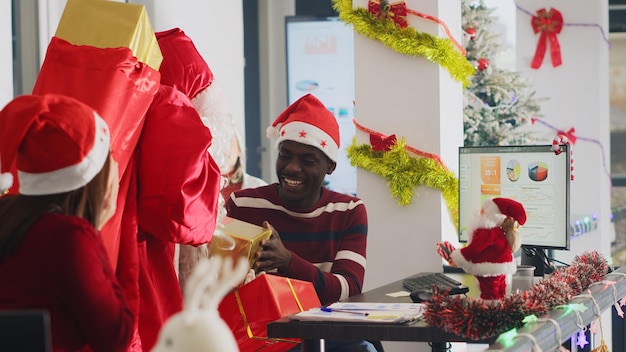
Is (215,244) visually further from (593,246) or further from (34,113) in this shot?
(593,246)

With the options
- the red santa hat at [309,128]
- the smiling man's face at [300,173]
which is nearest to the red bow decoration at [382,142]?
the red santa hat at [309,128]

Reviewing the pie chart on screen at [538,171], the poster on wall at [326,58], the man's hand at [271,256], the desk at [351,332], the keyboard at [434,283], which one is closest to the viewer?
the desk at [351,332]

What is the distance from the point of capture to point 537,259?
3.34m

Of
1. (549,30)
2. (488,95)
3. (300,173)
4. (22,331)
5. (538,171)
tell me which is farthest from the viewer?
(549,30)

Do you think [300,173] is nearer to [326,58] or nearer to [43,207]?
[43,207]

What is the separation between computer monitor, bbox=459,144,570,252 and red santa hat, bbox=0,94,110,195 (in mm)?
1989

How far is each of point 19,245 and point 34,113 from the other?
0.24m

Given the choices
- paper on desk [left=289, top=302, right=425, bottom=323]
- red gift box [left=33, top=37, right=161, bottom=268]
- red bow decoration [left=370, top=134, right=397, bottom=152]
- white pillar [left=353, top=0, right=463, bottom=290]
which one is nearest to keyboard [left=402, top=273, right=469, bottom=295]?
paper on desk [left=289, top=302, right=425, bottom=323]

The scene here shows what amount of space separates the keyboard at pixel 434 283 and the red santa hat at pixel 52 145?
1.47m

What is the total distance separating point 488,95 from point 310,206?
8.33ft

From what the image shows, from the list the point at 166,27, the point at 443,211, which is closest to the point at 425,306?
the point at 443,211

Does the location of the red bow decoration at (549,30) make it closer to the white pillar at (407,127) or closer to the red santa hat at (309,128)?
the white pillar at (407,127)

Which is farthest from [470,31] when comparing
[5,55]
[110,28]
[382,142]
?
[110,28]

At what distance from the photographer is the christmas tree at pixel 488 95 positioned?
5.46 metres
